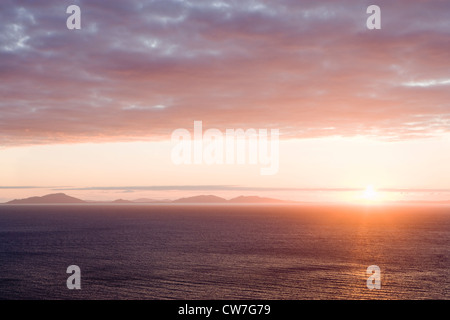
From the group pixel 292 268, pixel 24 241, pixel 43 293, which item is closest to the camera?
pixel 43 293

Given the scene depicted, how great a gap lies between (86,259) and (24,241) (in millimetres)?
48260

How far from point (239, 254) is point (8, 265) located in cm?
5434

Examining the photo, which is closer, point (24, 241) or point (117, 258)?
point (117, 258)

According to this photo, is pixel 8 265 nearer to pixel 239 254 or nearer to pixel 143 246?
pixel 143 246

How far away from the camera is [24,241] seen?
433 feet

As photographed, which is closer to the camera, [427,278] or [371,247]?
[427,278]
